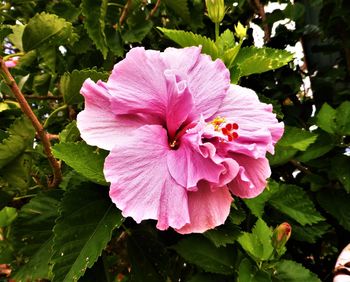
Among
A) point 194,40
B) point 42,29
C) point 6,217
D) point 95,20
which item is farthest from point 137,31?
point 6,217

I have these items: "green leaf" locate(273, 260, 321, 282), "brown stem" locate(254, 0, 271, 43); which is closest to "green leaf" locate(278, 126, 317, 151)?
"green leaf" locate(273, 260, 321, 282)

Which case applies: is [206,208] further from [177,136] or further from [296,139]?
[296,139]

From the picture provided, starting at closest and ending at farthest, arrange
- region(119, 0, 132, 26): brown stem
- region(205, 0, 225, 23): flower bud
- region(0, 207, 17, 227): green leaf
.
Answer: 1. region(205, 0, 225, 23): flower bud
2. region(0, 207, 17, 227): green leaf
3. region(119, 0, 132, 26): brown stem

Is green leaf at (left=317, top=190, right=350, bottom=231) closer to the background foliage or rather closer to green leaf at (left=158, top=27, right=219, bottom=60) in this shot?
the background foliage

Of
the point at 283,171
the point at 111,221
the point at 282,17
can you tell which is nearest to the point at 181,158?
the point at 111,221

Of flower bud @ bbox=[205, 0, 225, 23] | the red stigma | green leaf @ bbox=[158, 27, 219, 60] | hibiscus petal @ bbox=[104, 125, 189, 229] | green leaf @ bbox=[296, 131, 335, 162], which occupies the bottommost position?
green leaf @ bbox=[296, 131, 335, 162]

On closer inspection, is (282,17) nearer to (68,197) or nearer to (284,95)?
(284,95)
